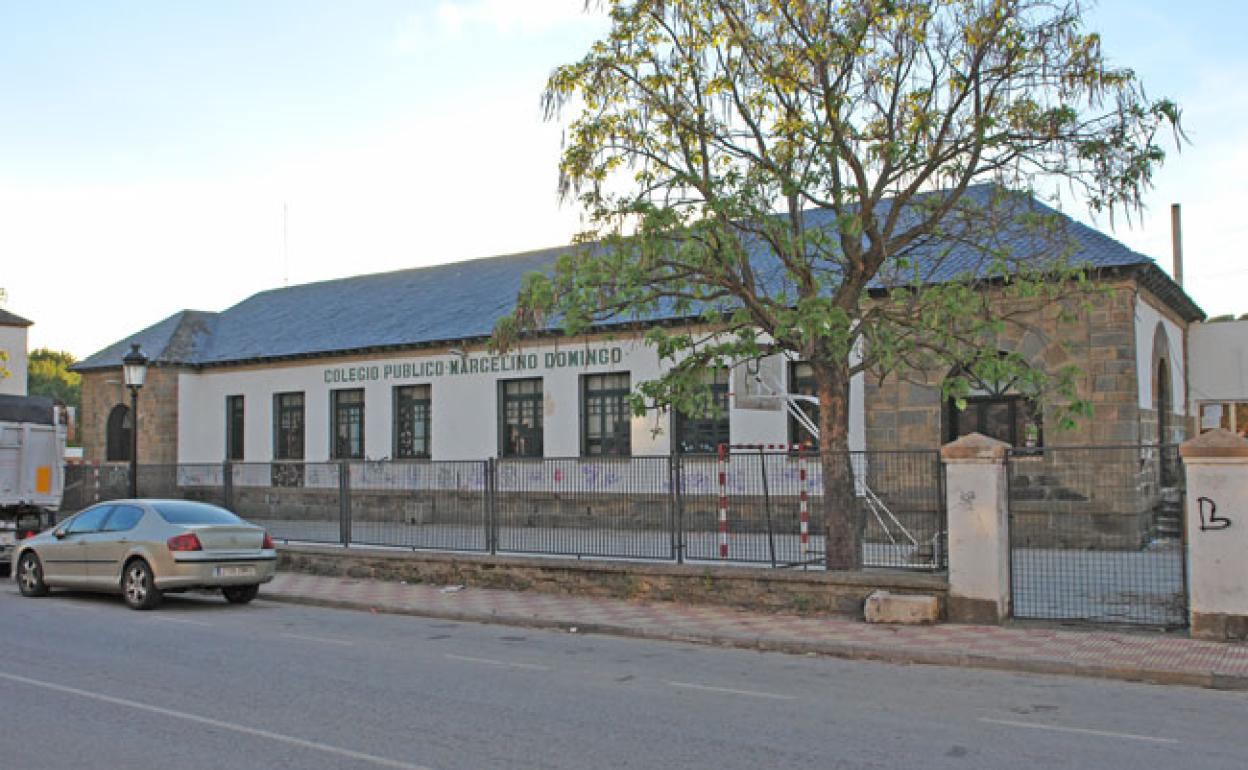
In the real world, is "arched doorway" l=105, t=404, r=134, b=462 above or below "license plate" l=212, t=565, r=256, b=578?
above

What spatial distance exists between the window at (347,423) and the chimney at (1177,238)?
2383cm

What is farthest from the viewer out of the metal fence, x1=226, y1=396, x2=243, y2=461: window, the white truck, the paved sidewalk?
x1=226, y1=396, x2=243, y2=461: window

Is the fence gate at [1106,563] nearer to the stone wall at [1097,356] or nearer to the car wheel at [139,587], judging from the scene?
the stone wall at [1097,356]

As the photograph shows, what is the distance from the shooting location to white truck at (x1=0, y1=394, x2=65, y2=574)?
18234mm

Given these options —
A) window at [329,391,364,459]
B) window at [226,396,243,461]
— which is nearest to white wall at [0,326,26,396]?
window at [226,396,243,461]

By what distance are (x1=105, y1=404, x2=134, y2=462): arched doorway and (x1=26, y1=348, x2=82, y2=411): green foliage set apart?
59922 millimetres

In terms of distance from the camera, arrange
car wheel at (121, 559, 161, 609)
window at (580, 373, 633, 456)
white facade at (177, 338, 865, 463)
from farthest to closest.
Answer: window at (580, 373, 633, 456)
white facade at (177, 338, 865, 463)
car wheel at (121, 559, 161, 609)

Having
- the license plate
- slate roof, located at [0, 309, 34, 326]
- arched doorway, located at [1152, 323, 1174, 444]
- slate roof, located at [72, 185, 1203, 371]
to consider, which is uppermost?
slate roof, located at [0, 309, 34, 326]

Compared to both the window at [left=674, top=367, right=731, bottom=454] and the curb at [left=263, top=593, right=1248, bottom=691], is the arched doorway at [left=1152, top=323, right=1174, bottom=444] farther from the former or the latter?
the curb at [left=263, top=593, right=1248, bottom=691]

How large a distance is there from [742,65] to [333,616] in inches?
330

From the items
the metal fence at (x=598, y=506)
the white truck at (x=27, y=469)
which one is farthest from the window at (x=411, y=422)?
the white truck at (x=27, y=469)

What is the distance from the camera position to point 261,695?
843 centimetres

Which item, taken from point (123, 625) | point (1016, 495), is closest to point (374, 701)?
point (123, 625)

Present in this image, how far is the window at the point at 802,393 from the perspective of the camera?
22156mm
